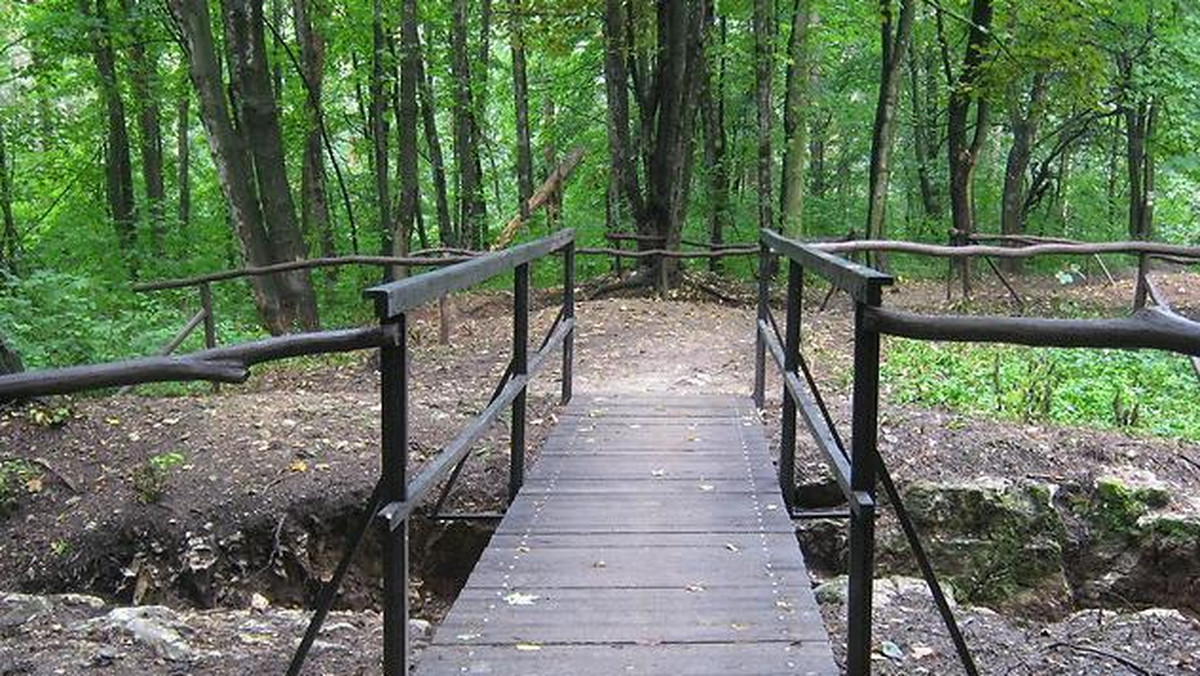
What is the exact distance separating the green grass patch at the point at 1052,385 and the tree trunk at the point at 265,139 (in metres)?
6.95

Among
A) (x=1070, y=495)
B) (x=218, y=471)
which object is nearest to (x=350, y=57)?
(x=218, y=471)

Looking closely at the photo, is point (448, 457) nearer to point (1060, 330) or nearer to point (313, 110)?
point (1060, 330)

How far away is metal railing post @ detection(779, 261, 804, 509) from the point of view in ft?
16.3

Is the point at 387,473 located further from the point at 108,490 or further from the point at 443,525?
the point at 108,490

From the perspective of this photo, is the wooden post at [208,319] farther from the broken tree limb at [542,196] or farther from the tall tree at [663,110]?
the broken tree limb at [542,196]

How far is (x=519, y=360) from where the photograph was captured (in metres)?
5.34

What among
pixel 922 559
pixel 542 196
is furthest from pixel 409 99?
pixel 922 559

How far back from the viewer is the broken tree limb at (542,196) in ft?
62.3

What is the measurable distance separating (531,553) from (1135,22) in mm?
17940

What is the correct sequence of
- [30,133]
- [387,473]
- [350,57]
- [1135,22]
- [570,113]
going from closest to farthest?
1. [387,473]
2. [1135,22]
3. [30,133]
4. [570,113]
5. [350,57]

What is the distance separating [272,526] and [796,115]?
12930 millimetres

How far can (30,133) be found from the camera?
64.4ft

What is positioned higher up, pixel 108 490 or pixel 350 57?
pixel 350 57

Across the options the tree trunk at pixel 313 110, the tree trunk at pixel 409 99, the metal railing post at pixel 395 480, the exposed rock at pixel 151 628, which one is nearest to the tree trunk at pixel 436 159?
the tree trunk at pixel 313 110
